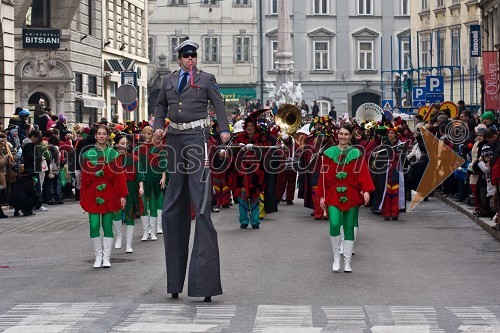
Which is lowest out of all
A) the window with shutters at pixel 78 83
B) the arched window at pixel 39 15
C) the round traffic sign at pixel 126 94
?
the round traffic sign at pixel 126 94

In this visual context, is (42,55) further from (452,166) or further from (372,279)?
(372,279)

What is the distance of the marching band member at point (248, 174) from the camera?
20.6 metres

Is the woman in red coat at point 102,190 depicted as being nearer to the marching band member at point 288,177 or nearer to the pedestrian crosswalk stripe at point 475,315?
the pedestrian crosswalk stripe at point 475,315

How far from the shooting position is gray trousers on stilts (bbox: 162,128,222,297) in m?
11.7

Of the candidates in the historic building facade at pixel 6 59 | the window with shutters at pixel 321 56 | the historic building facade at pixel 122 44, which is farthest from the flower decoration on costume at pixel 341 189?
the window with shutters at pixel 321 56

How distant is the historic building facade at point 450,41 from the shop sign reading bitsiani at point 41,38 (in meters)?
15.4

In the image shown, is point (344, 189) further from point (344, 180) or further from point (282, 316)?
point (282, 316)

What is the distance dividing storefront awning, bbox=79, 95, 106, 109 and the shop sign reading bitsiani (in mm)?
4025

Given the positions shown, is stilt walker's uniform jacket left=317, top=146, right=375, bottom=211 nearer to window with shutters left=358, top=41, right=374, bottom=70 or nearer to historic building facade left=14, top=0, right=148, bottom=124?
historic building facade left=14, top=0, right=148, bottom=124

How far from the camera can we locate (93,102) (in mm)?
45406

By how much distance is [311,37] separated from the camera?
271 ft

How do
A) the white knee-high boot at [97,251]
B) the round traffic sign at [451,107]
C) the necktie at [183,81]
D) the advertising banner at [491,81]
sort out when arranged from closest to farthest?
the necktie at [183,81] < the white knee-high boot at [97,251] < the advertising banner at [491,81] < the round traffic sign at [451,107]

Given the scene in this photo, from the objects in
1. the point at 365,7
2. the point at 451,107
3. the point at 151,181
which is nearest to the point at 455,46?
the point at 451,107

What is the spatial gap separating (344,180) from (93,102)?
3166 centimetres
